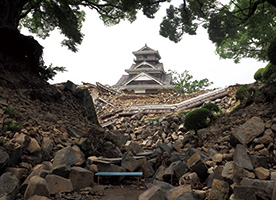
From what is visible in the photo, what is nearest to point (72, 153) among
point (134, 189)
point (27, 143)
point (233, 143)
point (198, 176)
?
point (27, 143)

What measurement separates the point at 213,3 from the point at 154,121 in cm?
755

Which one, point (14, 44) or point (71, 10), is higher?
point (71, 10)

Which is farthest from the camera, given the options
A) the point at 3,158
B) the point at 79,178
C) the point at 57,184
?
the point at 79,178

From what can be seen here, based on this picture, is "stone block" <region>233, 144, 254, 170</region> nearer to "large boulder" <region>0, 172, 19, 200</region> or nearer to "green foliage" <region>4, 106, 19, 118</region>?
"large boulder" <region>0, 172, 19, 200</region>

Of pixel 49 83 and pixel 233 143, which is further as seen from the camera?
pixel 49 83

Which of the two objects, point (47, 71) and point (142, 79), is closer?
point (47, 71)

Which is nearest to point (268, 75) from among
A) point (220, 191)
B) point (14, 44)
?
point (220, 191)

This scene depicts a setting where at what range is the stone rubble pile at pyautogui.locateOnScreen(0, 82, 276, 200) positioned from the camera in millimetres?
3602

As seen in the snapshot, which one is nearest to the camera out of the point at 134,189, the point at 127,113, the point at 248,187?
the point at 248,187

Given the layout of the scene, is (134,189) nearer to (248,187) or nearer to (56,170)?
(56,170)

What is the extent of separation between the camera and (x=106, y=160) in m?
5.72

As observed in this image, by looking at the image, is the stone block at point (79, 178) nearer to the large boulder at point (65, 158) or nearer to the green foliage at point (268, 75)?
the large boulder at point (65, 158)

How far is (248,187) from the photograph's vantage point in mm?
3205

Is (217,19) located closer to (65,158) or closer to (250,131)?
(250,131)
